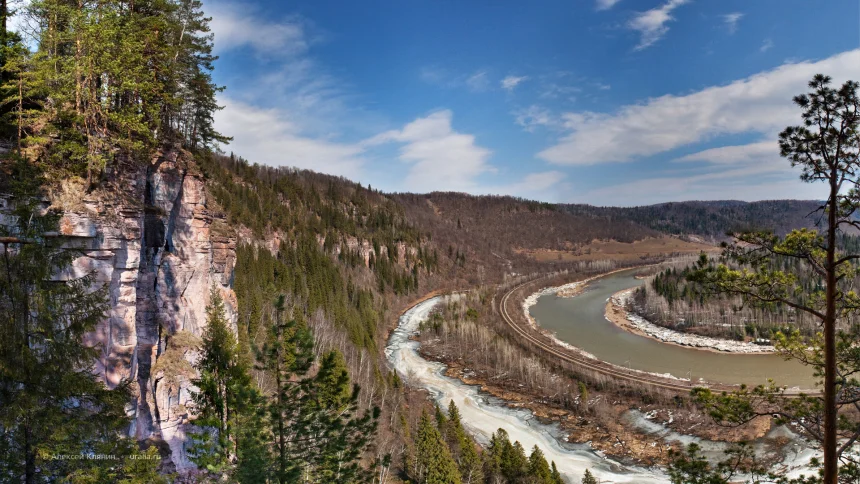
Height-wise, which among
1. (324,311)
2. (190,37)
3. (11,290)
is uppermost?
(190,37)

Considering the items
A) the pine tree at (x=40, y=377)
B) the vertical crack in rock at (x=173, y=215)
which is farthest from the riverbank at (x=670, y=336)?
the pine tree at (x=40, y=377)

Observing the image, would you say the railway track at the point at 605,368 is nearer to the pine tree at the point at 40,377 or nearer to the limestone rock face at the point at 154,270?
the limestone rock face at the point at 154,270

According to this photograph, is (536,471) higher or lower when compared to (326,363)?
lower

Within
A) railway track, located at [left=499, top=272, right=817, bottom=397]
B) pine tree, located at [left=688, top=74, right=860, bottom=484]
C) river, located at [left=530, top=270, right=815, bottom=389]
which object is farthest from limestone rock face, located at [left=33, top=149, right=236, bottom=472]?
river, located at [left=530, top=270, right=815, bottom=389]

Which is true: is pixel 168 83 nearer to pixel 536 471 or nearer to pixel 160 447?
pixel 160 447

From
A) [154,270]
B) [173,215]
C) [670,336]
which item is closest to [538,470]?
[154,270]

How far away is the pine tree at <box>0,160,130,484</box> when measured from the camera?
7.82m

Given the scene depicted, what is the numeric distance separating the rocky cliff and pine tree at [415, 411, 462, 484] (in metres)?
12.1

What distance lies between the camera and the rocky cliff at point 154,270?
1323 cm

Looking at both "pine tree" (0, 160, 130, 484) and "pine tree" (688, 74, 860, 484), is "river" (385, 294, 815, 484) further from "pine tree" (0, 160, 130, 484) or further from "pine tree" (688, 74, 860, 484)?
"pine tree" (0, 160, 130, 484)

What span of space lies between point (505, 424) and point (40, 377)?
126 feet

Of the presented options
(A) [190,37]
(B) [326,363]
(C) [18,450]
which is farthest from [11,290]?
(A) [190,37]

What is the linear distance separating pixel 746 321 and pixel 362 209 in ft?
325

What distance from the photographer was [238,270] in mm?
49250
